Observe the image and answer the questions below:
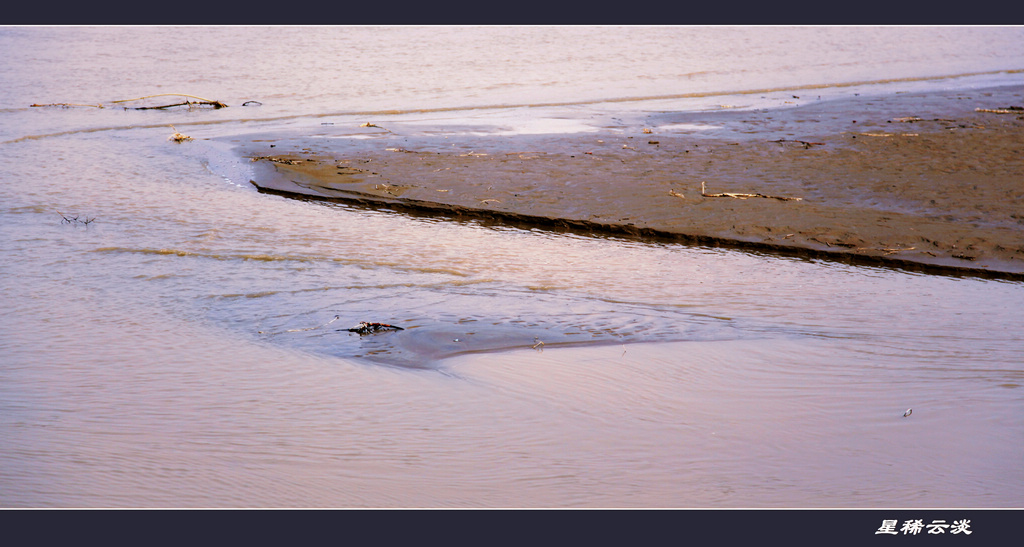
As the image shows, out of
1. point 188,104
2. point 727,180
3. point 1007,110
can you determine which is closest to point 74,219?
point 727,180

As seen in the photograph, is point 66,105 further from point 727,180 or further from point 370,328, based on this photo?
point 370,328

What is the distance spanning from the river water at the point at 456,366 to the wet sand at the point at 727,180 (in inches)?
14.3

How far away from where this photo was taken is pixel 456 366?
4.62 metres

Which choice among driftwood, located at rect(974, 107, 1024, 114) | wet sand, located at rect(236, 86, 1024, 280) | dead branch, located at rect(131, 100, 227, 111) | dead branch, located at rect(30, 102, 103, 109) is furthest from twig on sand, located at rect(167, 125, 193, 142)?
driftwood, located at rect(974, 107, 1024, 114)

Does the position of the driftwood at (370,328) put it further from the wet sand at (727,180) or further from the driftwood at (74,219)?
the driftwood at (74,219)

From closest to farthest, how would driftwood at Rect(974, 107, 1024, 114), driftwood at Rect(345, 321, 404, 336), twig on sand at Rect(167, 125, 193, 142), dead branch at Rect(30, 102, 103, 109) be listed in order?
1. driftwood at Rect(345, 321, 404, 336)
2. twig on sand at Rect(167, 125, 193, 142)
3. driftwood at Rect(974, 107, 1024, 114)
4. dead branch at Rect(30, 102, 103, 109)

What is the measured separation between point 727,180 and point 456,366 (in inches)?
196

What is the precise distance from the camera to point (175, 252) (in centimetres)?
673

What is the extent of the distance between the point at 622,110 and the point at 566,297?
372 inches

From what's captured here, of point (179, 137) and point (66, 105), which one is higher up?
point (66, 105)

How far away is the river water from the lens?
3.57 meters

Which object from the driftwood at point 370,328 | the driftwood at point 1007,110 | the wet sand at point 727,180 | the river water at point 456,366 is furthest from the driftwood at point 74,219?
the driftwood at point 1007,110

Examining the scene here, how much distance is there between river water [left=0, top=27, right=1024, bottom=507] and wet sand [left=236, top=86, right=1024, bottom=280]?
0.36 meters

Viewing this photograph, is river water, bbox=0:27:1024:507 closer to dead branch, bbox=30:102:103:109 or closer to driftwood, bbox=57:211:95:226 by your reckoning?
driftwood, bbox=57:211:95:226
